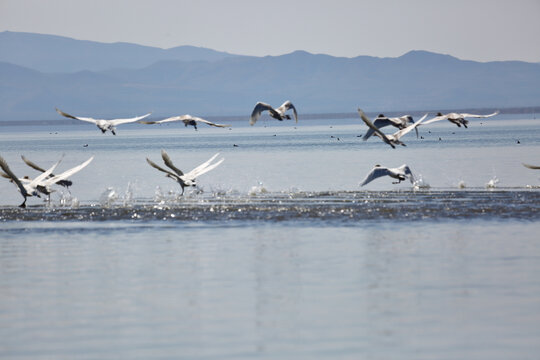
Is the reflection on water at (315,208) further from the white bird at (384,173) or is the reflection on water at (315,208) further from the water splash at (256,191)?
the white bird at (384,173)

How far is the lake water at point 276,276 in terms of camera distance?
15.6 metres

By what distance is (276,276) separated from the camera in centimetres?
2105

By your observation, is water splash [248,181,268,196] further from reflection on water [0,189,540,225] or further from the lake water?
the lake water

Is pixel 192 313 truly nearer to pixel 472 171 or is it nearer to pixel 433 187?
pixel 433 187

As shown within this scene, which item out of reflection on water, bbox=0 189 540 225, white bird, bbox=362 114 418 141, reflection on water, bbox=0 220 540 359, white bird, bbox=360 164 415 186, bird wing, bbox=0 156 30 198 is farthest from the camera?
white bird, bbox=362 114 418 141

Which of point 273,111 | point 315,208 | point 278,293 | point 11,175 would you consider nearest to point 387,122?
point 273,111

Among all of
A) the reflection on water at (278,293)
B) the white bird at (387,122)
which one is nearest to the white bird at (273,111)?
the white bird at (387,122)

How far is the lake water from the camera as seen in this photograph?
15.6 metres

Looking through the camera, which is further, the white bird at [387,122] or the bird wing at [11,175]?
the white bird at [387,122]

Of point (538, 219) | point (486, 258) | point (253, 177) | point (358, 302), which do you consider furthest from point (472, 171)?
point (358, 302)

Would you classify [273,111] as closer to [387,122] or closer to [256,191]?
[387,122]

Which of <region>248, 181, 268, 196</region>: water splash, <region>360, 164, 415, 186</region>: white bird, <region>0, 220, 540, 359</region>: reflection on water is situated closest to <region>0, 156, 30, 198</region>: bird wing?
<region>0, 220, 540, 359</region>: reflection on water

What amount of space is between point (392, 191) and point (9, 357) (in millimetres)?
26874

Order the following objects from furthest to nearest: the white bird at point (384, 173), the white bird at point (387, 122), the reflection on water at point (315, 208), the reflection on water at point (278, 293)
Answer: the white bird at point (387, 122), the white bird at point (384, 173), the reflection on water at point (315, 208), the reflection on water at point (278, 293)
